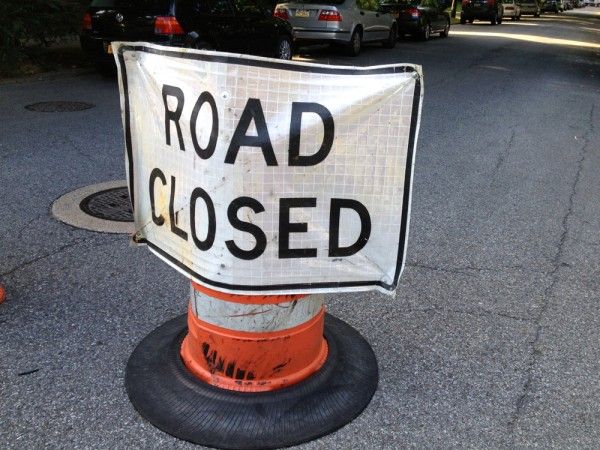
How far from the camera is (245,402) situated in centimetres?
265

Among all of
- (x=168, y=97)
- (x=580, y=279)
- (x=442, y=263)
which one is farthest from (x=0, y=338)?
(x=580, y=279)

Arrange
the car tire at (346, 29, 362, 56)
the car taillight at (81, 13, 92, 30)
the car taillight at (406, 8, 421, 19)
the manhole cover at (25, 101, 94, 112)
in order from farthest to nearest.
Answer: the car taillight at (406, 8, 421, 19) → the car tire at (346, 29, 362, 56) → the car taillight at (81, 13, 92, 30) → the manhole cover at (25, 101, 94, 112)

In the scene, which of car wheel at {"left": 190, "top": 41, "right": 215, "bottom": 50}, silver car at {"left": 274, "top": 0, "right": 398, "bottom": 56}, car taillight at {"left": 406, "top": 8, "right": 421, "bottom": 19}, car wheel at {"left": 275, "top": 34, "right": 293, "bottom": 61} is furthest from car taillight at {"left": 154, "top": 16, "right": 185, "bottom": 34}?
car taillight at {"left": 406, "top": 8, "right": 421, "bottom": 19}

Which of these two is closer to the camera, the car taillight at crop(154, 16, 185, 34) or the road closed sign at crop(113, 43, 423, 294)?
the road closed sign at crop(113, 43, 423, 294)

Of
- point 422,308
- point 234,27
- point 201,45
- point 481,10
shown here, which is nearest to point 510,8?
point 481,10

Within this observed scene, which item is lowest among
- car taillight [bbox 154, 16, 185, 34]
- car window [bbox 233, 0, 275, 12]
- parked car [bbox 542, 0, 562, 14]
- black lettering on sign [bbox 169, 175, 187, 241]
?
parked car [bbox 542, 0, 562, 14]

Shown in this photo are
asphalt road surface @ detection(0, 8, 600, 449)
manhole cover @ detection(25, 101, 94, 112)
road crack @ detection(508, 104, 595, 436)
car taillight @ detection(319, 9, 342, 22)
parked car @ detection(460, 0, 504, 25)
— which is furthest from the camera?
parked car @ detection(460, 0, 504, 25)

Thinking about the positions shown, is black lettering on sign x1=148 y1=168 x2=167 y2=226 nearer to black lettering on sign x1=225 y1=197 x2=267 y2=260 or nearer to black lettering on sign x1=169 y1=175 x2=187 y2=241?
black lettering on sign x1=169 y1=175 x2=187 y2=241

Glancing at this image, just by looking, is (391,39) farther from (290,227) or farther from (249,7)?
(290,227)

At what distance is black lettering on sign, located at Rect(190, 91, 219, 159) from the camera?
231 centimetres

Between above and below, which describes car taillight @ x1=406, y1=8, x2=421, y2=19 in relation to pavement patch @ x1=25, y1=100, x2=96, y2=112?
above

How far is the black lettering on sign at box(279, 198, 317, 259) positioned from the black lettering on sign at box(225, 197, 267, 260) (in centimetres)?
7

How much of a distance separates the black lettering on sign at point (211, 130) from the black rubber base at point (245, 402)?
3.46ft

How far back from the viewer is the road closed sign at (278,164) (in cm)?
231
